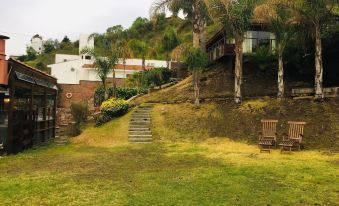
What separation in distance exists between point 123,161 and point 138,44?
1055 inches

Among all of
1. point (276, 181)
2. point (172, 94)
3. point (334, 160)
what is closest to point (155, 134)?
point (172, 94)

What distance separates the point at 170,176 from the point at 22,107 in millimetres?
12320

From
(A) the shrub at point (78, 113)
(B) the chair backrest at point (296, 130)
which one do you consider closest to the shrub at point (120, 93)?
(A) the shrub at point (78, 113)

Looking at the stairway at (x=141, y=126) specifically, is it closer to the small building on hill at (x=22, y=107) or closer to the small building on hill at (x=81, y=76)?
the small building on hill at (x=22, y=107)

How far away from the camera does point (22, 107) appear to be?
21.4 meters

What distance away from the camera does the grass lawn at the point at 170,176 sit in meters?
9.62

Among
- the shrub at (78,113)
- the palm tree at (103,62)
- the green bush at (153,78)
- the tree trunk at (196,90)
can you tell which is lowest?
the shrub at (78,113)

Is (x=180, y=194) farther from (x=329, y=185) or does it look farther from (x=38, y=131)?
(x=38, y=131)

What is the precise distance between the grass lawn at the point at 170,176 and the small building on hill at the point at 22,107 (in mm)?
1160

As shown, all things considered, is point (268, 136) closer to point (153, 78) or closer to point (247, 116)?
point (247, 116)

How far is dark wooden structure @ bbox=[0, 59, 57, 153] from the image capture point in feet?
58.2

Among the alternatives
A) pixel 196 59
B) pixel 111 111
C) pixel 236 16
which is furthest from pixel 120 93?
pixel 236 16

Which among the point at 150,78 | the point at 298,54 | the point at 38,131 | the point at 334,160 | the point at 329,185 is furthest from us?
the point at 150,78

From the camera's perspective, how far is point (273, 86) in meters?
29.2
